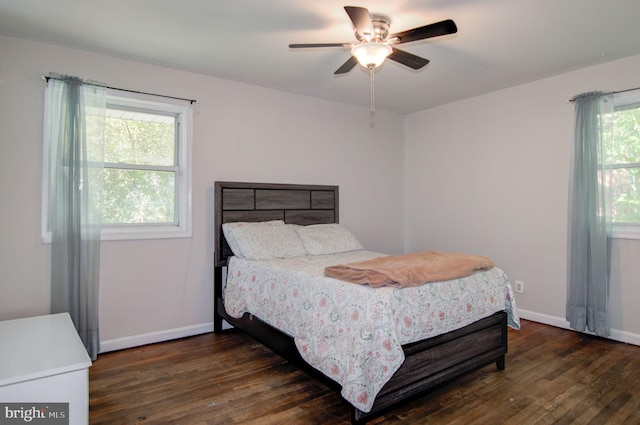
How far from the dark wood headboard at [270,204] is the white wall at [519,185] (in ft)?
4.68

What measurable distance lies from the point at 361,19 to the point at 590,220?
2.70 meters

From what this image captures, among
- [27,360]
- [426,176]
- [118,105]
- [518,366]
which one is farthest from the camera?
[426,176]

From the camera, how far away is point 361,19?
2035 millimetres

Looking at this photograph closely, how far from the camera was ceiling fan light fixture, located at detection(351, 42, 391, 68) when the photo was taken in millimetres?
Result: 2273

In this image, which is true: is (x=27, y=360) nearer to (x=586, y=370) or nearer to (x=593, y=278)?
(x=586, y=370)

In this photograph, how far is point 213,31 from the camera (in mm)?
2670

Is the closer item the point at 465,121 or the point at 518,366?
the point at 518,366

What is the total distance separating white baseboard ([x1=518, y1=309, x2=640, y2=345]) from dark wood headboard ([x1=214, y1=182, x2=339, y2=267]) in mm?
2229

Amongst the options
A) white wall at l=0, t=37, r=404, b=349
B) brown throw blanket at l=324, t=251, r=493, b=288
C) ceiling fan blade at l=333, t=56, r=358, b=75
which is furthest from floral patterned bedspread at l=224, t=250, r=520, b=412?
ceiling fan blade at l=333, t=56, r=358, b=75

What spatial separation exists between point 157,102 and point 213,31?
999 millimetres

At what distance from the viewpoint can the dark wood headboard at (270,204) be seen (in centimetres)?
356

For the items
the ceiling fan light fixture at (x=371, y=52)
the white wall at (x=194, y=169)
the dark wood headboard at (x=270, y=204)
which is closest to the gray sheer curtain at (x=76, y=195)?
the white wall at (x=194, y=169)

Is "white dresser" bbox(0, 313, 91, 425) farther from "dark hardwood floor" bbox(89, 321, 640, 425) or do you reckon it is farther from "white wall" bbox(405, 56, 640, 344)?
"white wall" bbox(405, 56, 640, 344)

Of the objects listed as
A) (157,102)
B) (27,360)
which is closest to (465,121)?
(157,102)
